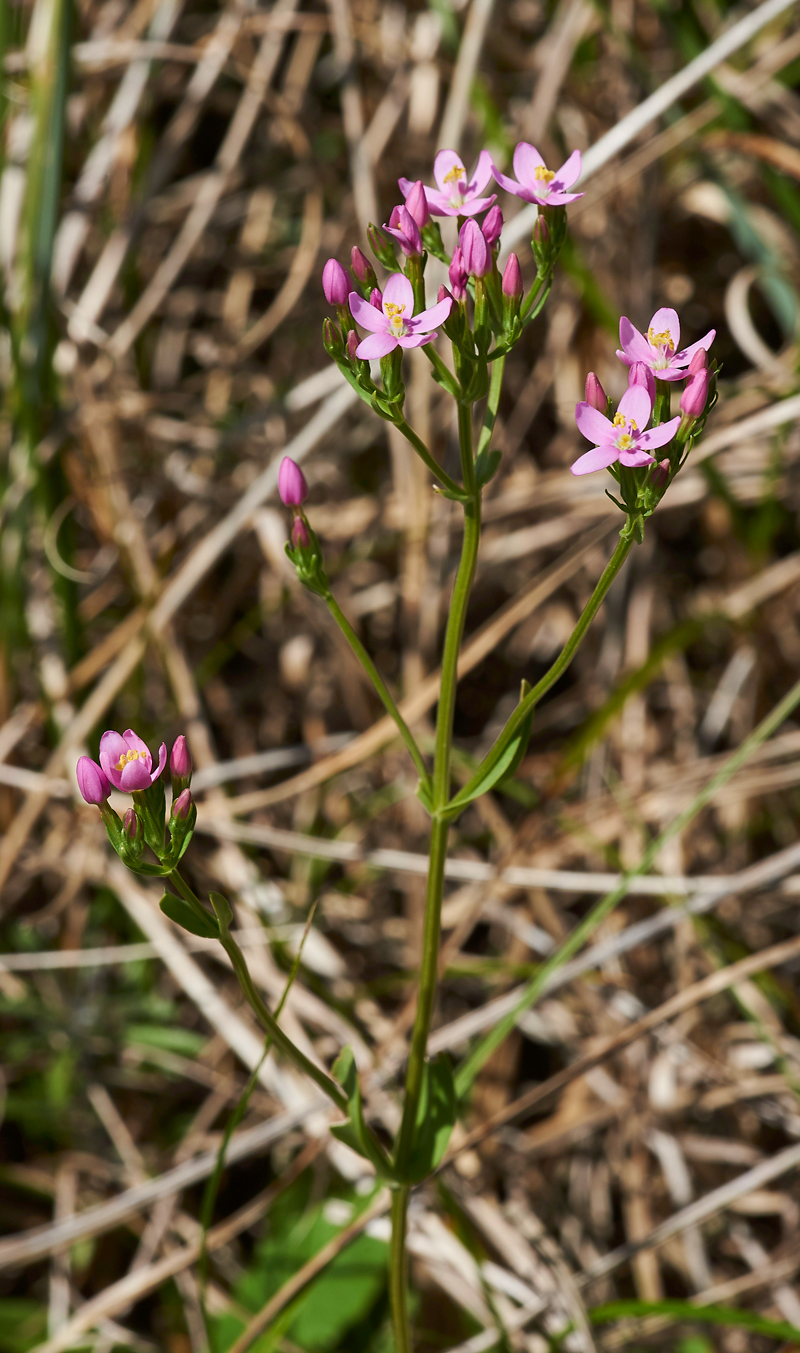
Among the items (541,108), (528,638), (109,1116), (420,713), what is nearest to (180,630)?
(420,713)

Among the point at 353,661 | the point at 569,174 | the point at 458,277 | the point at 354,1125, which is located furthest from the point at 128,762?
the point at 353,661

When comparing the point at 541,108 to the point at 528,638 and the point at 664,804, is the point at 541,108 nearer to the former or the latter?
the point at 528,638

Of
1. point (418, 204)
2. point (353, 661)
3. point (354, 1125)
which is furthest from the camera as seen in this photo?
point (353, 661)

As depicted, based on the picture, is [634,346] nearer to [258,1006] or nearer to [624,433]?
[624,433]

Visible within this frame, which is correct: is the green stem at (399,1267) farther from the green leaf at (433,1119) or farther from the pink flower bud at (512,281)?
the pink flower bud at (512,281)

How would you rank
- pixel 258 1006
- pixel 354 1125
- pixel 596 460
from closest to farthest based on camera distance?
pixel 596 460, pixel 258 1006, pixel 354 1125

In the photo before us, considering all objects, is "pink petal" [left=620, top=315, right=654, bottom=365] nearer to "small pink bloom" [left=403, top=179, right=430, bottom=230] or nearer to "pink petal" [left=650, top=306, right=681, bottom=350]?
"pink petal" [left=650, top=306, right=681, bottom=350]
